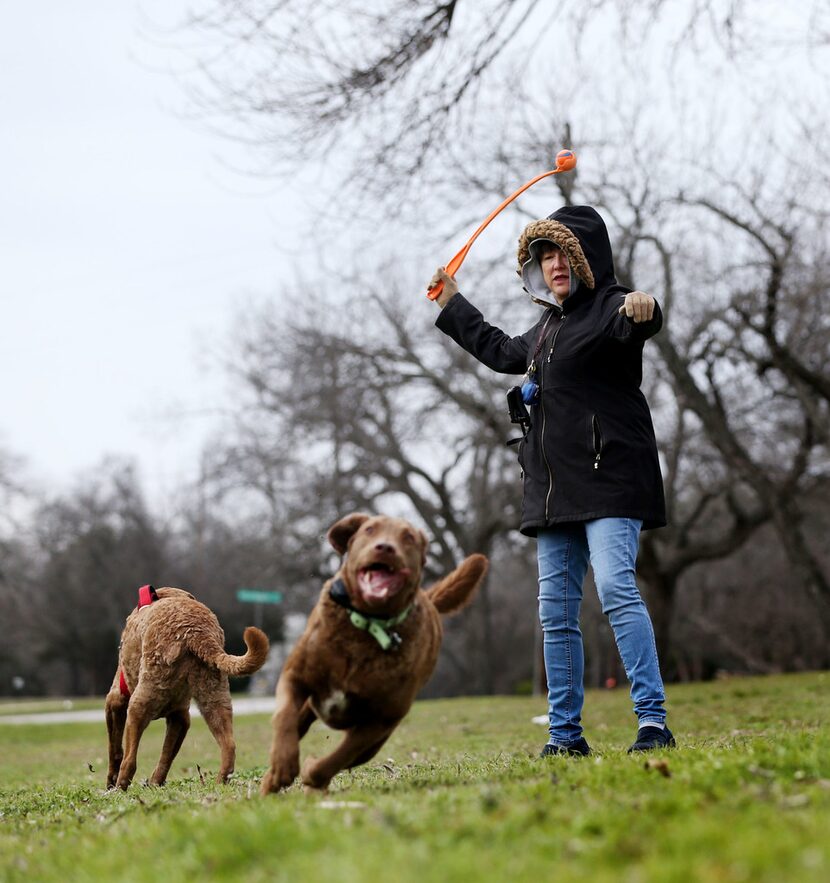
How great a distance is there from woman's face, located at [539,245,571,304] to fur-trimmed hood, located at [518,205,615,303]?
5cm

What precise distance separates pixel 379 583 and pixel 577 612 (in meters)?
2.15

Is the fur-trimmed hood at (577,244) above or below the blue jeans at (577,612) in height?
above

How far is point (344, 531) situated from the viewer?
162 inches

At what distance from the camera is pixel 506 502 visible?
28438 mm

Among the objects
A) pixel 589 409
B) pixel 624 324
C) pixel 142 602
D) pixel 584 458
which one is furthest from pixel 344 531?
pixel 142 602

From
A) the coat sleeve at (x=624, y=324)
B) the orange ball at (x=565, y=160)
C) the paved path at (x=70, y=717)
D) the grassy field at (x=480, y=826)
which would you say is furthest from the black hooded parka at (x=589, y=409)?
A: the paved path at (x=70, y=717)

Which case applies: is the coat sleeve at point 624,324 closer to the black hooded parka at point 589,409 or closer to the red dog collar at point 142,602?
the black hooded parka at point 589,409

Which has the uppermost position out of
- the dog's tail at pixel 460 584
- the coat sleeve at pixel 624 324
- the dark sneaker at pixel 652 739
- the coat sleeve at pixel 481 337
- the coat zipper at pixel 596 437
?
the coat sleeve at pixel 481 337

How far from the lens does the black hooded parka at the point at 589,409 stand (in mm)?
5312

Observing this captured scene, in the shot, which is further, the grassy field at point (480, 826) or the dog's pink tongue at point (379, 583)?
the dog's pink tongue at point (379, 583)

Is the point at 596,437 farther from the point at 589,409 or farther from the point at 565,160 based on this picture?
the point at 565,160

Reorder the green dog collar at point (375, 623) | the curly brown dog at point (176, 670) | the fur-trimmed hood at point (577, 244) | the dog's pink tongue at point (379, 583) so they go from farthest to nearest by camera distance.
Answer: the fur-trimmed hood at point (577, 244), the curly brown dog at point (176, 670), the green dog collar at point (375, 623), the dog's pink tongue at point (379, 583)

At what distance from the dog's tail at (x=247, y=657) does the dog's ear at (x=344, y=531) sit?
109 cm

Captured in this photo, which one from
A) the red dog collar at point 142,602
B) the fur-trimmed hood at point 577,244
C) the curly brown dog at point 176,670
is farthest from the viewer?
the red dog collar at point 142,602
